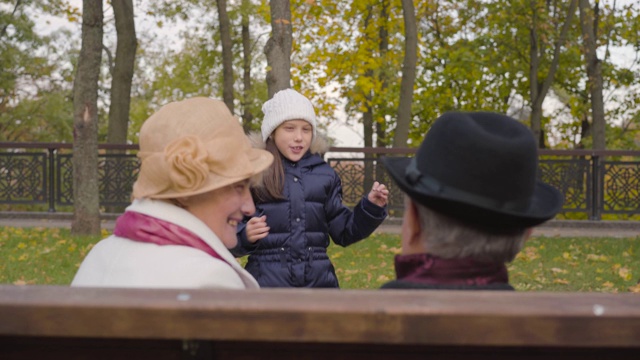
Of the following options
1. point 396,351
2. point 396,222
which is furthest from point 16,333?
point 396,222

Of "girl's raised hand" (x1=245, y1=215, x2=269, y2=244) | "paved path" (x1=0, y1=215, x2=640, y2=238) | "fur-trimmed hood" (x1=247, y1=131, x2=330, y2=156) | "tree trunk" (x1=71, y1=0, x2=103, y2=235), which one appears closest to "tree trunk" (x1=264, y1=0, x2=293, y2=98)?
"tree trunk" (x1=71, y1=0, x2=103, y2=235)

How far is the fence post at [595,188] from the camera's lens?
17656 mm

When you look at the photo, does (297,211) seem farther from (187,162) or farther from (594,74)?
(594,74)

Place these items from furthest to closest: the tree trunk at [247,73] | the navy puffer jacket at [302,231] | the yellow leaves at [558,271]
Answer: the tree trunk at [247,73] → the yellow leaves at [558,271] → the navy puffer jacket at [302,231]

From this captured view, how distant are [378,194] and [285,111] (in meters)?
0.75

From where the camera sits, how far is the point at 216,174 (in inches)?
103

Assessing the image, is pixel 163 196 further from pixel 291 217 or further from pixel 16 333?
pixel 291 217

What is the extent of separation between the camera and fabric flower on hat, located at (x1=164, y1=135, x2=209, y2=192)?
2.50 m

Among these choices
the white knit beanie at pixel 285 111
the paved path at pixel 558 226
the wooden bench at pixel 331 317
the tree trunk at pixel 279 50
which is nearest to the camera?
the wooden bench at pixel 331 317

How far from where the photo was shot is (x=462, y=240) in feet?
6.84

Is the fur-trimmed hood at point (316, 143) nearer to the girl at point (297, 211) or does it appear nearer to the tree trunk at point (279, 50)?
the girl at point (297, 211)

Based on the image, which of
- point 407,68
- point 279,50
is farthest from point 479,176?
point 407,68

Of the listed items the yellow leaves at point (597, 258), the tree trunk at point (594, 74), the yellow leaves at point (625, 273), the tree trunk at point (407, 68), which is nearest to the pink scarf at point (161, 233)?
the yellow leaves at point (625, 273)

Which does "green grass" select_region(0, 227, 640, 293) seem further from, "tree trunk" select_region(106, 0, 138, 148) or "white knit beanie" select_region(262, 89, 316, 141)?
"tree trunk" select_region(106, 0, 138, 148)
